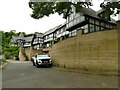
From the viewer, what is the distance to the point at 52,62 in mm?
31141

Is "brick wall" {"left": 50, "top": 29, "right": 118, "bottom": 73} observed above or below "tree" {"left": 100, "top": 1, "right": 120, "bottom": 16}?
below

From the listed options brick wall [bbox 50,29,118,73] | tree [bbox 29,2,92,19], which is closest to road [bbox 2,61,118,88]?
brick wall [bbox 50,29,118,73]

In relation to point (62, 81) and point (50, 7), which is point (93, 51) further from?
point (62, 81)

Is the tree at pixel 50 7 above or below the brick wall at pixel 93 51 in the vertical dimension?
above

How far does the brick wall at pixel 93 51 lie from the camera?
1786 cm

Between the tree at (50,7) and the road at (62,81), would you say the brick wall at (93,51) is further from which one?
the tree at (50,7)

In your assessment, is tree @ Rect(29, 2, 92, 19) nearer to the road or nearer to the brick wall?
the brick wall

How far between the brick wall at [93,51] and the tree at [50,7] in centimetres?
293

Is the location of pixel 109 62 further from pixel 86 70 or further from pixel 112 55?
pixel 86 70

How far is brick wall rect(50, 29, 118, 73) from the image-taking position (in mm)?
17859

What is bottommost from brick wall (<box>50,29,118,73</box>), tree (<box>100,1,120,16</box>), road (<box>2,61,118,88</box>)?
road (<box>2,61,118,88</box>)

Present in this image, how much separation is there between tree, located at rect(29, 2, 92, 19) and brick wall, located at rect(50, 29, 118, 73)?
293cm

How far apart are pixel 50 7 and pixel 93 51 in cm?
509

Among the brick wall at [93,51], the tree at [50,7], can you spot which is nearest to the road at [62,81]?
the brick wall at [93,51]
